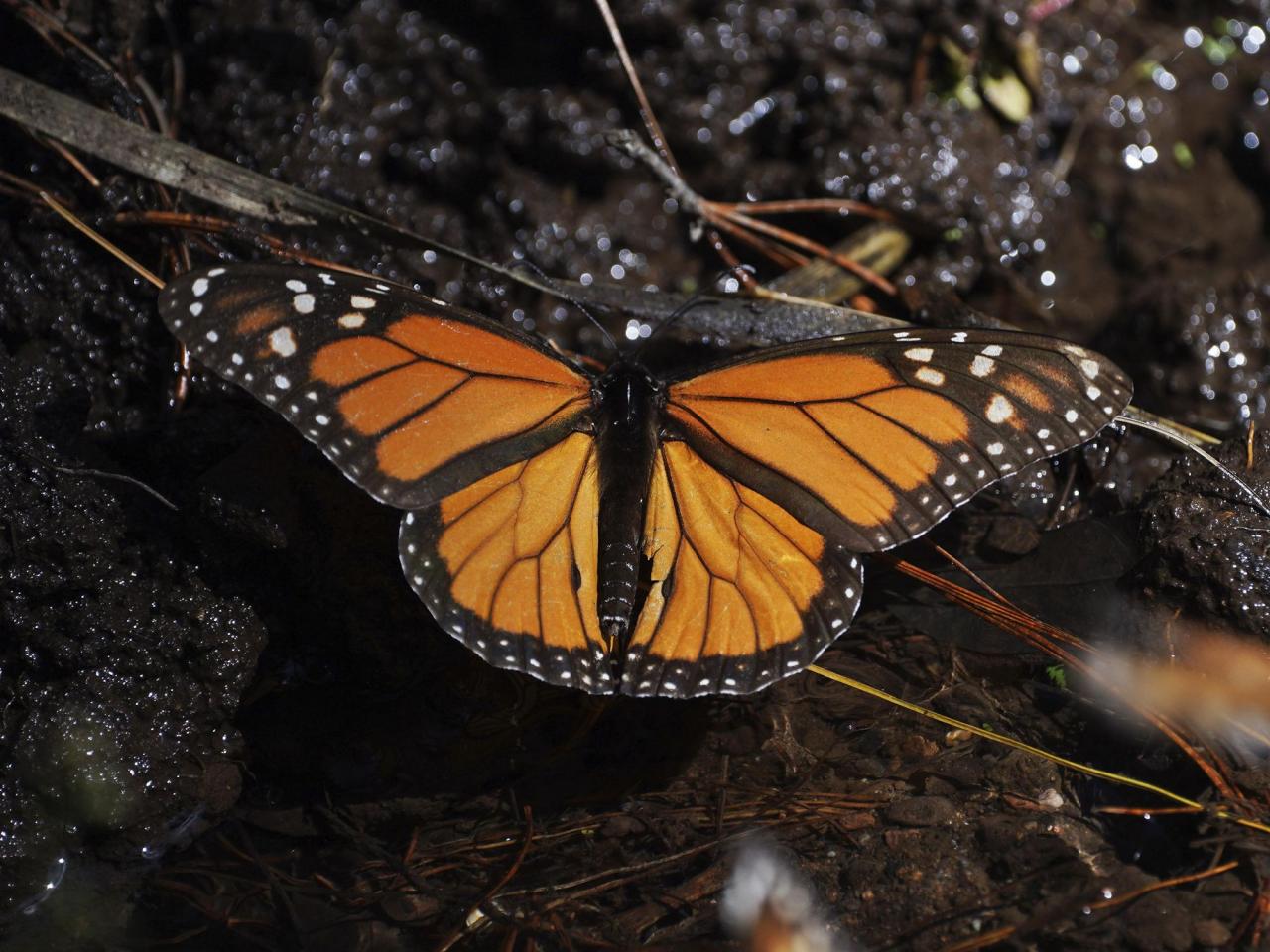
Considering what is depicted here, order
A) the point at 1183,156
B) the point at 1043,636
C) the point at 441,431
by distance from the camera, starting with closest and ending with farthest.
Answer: the point at 441,431 < the point at 1043,636 < the point at 1183,156

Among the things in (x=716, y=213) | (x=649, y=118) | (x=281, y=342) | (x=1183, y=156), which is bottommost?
(x=1183, y=156)

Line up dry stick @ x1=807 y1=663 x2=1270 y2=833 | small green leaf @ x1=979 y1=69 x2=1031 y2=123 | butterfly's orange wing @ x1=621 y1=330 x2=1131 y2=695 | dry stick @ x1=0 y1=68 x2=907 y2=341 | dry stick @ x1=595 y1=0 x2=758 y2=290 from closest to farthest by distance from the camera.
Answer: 1. dry stick @ x1=807 y1=663 x2=1270 y2=833
2. butterfly's orange wing @ x1=621 y1=330 x2=1131 y2=695
3. dry stick @ x1=0 y1=68 x2=907 y2=341
4. dry stick @ x1=595 y1=0 x2=758 y2=290
5. small green leaf @ x1=979 y1=69 x2=1031 y2=123

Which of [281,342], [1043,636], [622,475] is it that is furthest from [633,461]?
[1043,636]

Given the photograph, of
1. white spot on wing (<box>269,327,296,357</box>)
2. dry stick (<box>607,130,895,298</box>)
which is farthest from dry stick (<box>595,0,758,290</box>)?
white spot on wing (<box>269,327,296,357</box>)

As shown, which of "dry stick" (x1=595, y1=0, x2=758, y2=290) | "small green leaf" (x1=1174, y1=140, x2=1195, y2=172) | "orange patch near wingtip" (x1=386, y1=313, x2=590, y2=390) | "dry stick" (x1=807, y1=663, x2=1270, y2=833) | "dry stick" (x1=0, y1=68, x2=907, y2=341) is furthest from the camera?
"small green leaf" (x1=1174, y1=140, x2=1195, y2=172)

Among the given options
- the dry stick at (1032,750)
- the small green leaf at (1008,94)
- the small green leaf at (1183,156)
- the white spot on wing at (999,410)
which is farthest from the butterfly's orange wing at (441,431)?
the small green leaf at (1183,156)

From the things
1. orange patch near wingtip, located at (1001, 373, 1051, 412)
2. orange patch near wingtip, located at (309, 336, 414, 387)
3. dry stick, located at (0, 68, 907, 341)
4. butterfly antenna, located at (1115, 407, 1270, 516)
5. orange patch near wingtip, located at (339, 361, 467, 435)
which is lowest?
butterfly antenna, located at (1115, 407, 1270, 516)

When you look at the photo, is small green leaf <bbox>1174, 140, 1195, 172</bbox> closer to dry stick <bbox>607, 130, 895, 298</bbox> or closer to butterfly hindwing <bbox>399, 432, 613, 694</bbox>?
dry stick <bbox>607, 130, 895, 298</bbox>

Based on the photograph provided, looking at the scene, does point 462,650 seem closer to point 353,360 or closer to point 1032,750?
point 353,360
